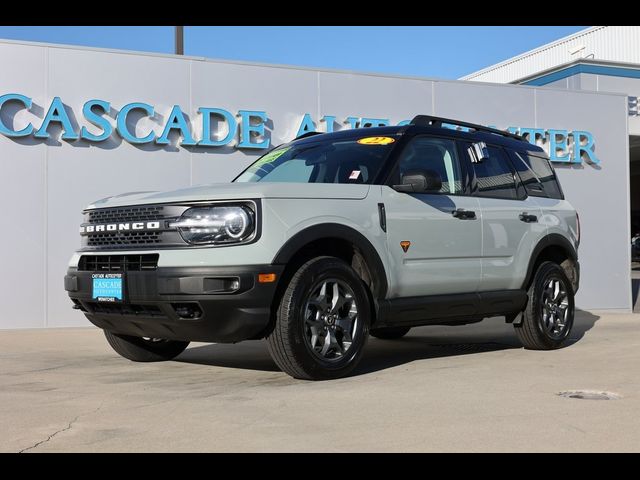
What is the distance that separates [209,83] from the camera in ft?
37.8

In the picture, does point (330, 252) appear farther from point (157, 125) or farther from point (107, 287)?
Result: point (157, 125)

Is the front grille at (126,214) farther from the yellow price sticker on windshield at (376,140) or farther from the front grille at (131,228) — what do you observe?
the yellow price sticker on windshield at (376,140)

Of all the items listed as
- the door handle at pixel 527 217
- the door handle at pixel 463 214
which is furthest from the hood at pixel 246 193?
the door handle at pixel 527 217

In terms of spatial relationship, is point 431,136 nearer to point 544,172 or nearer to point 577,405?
point 544,172

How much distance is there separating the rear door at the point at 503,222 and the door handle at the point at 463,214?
7.6 inches

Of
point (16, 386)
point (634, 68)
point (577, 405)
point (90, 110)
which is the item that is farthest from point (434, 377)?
point (634, 68)

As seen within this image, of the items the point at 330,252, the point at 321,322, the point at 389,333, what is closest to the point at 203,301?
the point at 321,322

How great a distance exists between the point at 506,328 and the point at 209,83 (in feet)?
17.7

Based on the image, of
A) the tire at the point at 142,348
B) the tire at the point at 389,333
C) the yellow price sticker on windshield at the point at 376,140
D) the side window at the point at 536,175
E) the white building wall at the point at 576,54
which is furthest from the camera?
the white building wall at the point at 576,54

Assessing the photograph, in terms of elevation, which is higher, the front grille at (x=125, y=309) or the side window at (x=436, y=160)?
the side window at (x=436, y=160)

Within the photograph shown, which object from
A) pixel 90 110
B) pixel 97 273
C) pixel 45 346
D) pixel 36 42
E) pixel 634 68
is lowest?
pixel 45 346

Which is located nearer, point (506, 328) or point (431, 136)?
point (431, 136)

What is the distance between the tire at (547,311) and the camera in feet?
23.7

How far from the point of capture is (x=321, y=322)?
17.8 feet
